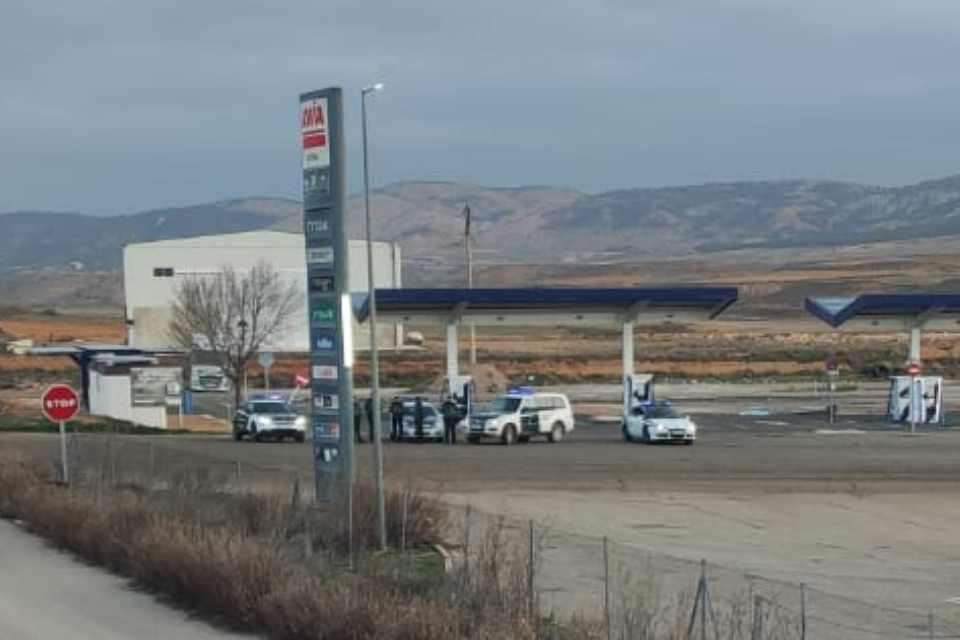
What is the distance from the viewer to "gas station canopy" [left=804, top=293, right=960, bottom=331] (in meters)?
66.3

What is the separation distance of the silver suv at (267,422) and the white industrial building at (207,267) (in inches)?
2500

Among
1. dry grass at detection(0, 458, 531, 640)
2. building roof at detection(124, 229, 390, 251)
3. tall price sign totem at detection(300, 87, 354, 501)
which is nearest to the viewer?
dry grass at detection(0, 458, 531, 640)

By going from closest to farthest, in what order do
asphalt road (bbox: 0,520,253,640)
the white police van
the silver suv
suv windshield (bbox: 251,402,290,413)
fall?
1. asphalt road (bbox: 0,520,253,640)
2. the white police van
3. the silver suv
4. suv windshield (bbox: 251,402,290,413)

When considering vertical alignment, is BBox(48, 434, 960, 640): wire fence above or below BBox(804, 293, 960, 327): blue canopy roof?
below

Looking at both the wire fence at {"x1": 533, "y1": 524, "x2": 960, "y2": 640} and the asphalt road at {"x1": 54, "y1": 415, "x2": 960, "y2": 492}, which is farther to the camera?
the asphalt road at {"x1": 54, "y1": 415, "x2": 960, "y2": 492}

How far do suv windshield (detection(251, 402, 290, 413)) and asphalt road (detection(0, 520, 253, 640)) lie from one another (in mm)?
31463

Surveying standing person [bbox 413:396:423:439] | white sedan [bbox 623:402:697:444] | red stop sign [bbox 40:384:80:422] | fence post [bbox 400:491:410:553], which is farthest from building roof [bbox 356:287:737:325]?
fence post [bbox 400:491:410:553]

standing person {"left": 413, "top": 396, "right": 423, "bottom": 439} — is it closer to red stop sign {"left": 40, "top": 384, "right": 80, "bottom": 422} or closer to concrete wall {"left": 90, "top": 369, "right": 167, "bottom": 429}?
concrete wall {"left": 90, "top": 369, "right": 167, "bottom": 429}

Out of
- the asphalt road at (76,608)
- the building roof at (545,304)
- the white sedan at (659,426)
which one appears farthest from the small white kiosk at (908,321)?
the asphalt road at (76,608)

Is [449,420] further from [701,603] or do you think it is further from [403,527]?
[701,603]

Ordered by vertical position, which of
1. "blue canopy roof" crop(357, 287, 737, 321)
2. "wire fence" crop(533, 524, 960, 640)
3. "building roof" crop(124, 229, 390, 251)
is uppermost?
"building roof" crop(124, 229, 390, 251)

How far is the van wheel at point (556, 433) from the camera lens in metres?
55.5

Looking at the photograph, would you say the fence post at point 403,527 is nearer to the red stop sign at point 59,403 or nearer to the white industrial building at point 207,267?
the red stop sign at point 59,403

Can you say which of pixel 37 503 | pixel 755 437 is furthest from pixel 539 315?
pixel 37 503
